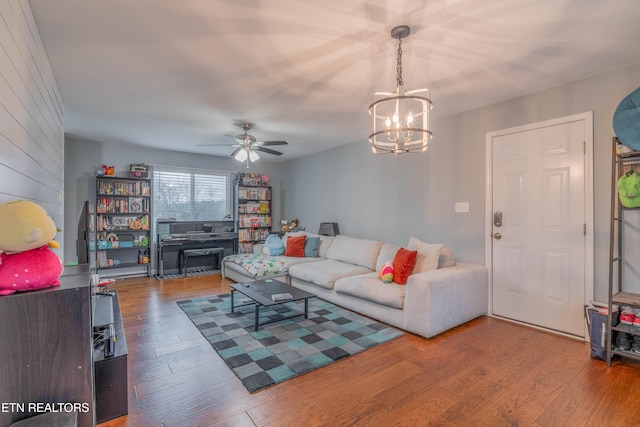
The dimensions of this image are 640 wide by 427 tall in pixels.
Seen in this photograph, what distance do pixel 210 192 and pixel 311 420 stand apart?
5607mm

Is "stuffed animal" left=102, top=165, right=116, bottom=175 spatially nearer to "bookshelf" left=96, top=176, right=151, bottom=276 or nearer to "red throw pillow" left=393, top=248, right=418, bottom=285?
"bookshelf" left=96, top=176, right=151, bottom=276

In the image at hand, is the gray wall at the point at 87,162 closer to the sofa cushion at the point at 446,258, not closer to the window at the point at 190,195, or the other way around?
the window at the point at 190,195

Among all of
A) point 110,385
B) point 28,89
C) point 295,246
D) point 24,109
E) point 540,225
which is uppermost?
point 28,89

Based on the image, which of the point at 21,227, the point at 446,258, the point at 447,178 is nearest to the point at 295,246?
the point at 446,258

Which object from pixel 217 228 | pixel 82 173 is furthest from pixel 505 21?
pixel 82 173

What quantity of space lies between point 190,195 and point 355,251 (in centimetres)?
378

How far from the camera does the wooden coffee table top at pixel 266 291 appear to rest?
3.12 m

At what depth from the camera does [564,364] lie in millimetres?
2453

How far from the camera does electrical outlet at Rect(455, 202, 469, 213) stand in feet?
12.4

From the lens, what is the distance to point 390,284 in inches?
135

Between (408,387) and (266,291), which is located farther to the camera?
(266,291)

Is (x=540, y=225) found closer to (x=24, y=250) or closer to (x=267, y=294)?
(x=267, y=294)

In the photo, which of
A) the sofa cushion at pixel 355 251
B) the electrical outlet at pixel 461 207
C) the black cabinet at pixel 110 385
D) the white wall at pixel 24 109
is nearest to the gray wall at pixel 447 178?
the electrical outlet at pixel 461 207

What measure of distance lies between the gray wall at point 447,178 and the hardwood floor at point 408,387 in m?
0.98
